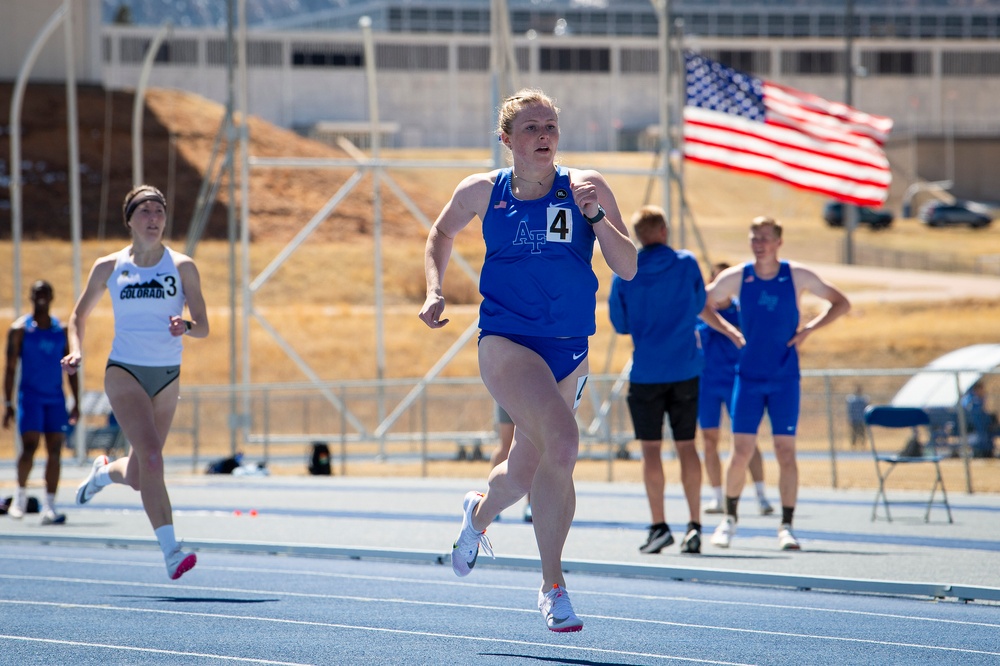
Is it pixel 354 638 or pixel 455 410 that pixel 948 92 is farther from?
pixel 354 638

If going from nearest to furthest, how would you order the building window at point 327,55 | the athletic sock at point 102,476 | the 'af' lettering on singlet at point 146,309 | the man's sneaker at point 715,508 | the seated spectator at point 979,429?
1. the 'af' lettering on singlet at point 146,309
2. the athletic sock at point 102,476
3. the man's sneaker at point 715,508
4. the seated spectator at point 979,429
5. the building window at point 327,55

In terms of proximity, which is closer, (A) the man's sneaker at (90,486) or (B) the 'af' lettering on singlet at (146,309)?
(B) the 'af' lettering on singlet at (146,309)

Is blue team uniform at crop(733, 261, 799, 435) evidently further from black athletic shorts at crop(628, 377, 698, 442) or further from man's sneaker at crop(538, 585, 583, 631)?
man's sneaker at crop(538, 585, 583, 631)

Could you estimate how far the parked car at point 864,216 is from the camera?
234 feet

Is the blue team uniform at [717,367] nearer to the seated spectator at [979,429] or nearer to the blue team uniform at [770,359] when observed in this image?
the blue team uniform at [770,359]

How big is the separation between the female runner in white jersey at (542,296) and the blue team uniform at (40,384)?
7.86 m

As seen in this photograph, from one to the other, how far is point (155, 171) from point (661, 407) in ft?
190

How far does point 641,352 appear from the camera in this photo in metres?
10.1

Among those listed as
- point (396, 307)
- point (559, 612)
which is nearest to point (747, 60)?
point (396, 307)

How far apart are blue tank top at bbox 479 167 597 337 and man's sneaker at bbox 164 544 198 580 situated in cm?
275

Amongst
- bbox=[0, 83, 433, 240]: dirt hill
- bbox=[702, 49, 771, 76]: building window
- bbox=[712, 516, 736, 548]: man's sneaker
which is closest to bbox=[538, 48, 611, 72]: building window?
bbox=[702, 49, 771, 76]: building window

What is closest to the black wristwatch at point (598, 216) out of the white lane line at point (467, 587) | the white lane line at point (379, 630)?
the white lane line at point (379, 630)

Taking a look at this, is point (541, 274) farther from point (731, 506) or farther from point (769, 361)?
point (731, 506)

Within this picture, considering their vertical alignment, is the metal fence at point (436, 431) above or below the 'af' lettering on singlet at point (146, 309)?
below
